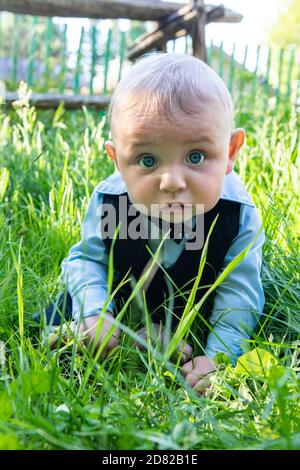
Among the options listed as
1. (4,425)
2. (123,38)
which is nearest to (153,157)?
(4,425)

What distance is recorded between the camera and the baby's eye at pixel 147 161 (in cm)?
162

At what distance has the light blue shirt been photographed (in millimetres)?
1712

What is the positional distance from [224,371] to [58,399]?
0.43m

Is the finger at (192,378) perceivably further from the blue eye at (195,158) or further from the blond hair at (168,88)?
the blond hair at (168,88)

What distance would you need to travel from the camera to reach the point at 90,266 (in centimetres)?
193

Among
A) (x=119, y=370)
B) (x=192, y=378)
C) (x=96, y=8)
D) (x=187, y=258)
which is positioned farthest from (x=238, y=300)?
(x=96, y=8)

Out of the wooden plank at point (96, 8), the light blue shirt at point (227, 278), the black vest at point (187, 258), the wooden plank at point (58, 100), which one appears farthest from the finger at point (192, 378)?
the wooden plank at point (96, 8)

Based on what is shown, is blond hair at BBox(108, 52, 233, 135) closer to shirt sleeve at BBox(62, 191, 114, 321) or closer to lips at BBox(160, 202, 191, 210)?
lips at BBox(160, 202, 191, 210)

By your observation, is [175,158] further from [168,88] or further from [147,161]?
[168,88]

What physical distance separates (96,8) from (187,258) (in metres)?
4.14

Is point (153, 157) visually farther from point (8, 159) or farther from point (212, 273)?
point (8, 159)

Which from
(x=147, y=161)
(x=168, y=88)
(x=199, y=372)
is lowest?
(x=199, y=372)

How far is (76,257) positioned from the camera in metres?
1.94

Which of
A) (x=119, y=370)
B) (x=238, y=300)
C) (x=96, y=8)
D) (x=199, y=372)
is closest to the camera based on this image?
(x=119, y=370)
